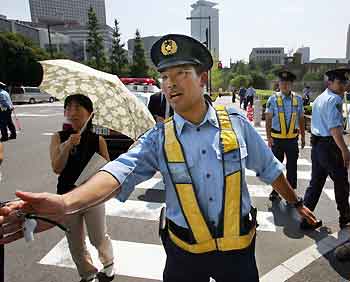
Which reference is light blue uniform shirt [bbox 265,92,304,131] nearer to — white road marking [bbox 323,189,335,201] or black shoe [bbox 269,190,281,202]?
black shoe [bbox 269,190,281,202]

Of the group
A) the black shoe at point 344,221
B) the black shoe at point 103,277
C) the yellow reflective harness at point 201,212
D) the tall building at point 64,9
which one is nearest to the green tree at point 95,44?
the black shoe at point 344,221

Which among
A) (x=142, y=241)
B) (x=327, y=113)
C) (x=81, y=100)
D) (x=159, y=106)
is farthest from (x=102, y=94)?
(x=159, y=106)

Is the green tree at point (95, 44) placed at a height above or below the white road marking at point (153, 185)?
above

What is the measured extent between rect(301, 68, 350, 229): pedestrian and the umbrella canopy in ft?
7.66

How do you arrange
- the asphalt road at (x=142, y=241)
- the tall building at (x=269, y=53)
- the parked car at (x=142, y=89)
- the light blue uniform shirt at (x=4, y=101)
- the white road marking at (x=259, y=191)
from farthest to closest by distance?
1. the tall building at (x=269, y=53)
2. the light blue uniform shirt at (x=4, y=101)
3. the parked car at (x=142, y=89)
4. the white road marking at (x=259, y=191)
5. the asphalt road at (x=142, y=241)

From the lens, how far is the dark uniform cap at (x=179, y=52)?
1.66 m

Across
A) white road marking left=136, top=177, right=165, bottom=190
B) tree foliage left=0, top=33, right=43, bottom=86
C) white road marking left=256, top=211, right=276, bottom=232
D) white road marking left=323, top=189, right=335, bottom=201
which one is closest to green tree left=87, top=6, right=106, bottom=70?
tree foliage left=0, top=33, right=43, bottom=86

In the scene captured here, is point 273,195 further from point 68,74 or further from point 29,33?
point 29,33

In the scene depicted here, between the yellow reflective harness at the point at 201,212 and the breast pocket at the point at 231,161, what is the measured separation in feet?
0.06

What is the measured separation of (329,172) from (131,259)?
2.66 m

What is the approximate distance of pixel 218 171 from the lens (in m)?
1.63

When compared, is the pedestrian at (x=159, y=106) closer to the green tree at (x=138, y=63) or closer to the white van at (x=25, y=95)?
the white van at (x=25, y=95)

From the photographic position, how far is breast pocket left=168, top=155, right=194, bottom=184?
5.33 feet

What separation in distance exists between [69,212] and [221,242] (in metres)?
0.86
